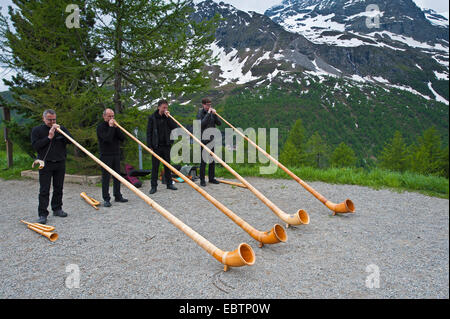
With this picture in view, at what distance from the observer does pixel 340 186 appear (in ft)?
25.3

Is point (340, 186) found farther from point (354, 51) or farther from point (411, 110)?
point (354, 51)

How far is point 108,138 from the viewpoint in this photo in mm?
5766

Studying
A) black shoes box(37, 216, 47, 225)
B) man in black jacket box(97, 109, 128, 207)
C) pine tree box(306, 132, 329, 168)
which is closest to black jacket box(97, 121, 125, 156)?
man in black jacket box(97, 109, 128, 207)

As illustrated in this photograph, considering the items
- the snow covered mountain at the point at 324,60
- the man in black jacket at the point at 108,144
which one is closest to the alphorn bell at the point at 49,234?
the man in black jacket at the point at 108,144

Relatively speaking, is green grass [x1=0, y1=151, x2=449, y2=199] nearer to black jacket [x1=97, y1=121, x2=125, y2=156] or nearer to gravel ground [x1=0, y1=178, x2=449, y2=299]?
gravel ground [x1=0, y1=178, x2=449, y2=299]

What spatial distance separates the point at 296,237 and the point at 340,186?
13.6ft

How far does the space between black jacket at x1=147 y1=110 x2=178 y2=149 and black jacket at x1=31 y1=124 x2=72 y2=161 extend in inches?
75.4

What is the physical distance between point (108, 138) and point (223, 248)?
3492mm

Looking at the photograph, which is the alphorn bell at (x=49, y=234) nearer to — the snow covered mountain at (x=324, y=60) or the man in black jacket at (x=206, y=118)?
the man in black jacket at (x=206, y=118)

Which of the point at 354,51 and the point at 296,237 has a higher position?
the point at 354,51

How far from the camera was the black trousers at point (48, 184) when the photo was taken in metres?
4.85

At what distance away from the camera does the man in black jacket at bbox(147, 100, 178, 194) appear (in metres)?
6.66

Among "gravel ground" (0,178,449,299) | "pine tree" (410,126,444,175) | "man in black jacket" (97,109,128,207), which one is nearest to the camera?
"gravel ground" (0,178,449,299)
